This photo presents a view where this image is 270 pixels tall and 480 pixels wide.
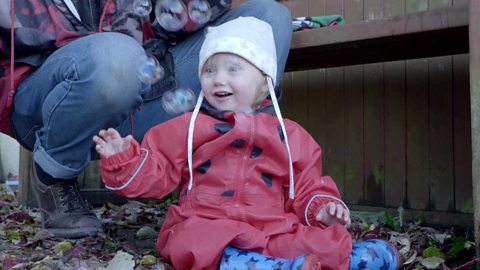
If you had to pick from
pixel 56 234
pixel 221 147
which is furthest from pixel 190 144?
pixel 56 234

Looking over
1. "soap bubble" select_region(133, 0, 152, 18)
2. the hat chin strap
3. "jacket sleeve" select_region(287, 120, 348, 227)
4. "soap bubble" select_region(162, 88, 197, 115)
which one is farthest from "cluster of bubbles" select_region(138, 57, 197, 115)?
"jacket sleeve" select_region(287, 120, 348, 227)

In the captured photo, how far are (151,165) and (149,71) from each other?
43cm

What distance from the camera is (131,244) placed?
6.74 feet

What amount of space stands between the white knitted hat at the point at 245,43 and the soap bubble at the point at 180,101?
143 mm

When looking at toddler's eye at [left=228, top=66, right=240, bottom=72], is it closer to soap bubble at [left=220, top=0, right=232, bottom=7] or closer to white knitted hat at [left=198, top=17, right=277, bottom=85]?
white knitted hat at [left=198, top=17, right=277, bottom=85]

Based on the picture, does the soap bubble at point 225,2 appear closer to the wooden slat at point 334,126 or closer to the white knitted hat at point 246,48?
the white knitted hat at point 246,48

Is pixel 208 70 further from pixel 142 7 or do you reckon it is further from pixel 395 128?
pixel 395 128

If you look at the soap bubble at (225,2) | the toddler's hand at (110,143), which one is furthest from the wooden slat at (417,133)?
the toddler's hand at (110,143)

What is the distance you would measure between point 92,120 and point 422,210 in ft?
4.80

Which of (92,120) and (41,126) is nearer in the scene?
(92,120)

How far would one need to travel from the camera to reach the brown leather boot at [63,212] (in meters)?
2.08

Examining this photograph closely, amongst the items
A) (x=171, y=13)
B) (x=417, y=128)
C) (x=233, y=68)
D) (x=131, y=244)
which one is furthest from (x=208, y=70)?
(x=417, y=128)

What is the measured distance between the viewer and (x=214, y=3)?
228 cm

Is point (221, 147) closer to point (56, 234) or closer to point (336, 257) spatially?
point (336, 257)
